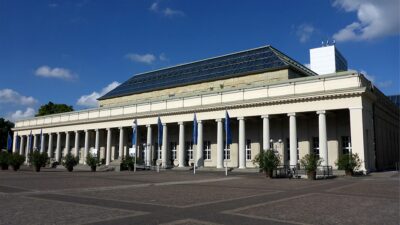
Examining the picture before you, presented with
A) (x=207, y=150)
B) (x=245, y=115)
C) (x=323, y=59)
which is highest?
Answer: (x=323, y=59)

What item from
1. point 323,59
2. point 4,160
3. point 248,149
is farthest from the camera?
point 323,59

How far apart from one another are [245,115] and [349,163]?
49.3ft

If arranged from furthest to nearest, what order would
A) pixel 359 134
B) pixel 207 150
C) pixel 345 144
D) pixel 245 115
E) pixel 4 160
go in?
pixel 207 150, pixel 245 115, pixel 4 160, pixel 345 144, pixel 359 134

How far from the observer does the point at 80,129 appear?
69.4 m

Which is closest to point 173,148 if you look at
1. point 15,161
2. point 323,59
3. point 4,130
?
point 15,161

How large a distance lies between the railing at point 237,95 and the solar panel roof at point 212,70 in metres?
6.40

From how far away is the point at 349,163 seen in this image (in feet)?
109

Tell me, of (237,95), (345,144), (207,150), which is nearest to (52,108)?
(207,150)

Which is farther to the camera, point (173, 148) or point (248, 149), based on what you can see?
point (173, 148)

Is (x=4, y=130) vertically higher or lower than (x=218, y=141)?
higher

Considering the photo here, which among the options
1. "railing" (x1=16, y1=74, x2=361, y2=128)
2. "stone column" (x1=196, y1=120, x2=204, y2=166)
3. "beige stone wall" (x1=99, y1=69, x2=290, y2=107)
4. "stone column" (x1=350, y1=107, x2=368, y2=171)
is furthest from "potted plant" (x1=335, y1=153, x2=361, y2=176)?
"stone column" (x1=196, y1=120, x2=204, y2=166)

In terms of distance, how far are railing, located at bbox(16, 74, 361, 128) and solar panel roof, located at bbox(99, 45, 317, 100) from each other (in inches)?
252

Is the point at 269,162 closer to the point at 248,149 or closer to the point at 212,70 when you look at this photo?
Result: the point at 248,149

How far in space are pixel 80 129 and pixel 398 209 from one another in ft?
210
